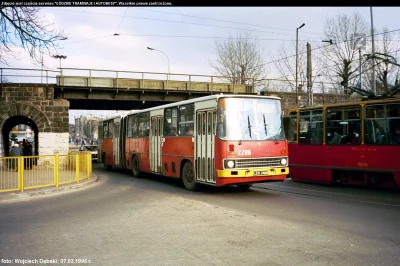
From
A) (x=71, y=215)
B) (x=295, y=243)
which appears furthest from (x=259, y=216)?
(x=71, y=215)

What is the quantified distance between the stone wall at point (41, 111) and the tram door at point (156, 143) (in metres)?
11.5

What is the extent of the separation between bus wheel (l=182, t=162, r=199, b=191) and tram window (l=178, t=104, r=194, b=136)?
3.63 feet

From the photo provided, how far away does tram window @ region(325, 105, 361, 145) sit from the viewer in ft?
45.6

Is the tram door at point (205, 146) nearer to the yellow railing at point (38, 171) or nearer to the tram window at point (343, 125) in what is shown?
the tram window at point (343, 125)

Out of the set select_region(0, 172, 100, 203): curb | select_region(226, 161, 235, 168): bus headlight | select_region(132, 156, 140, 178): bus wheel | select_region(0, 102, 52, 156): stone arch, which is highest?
select_region(0, 102, 52, 156): stone arch

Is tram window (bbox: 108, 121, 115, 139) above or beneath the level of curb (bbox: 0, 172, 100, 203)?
above

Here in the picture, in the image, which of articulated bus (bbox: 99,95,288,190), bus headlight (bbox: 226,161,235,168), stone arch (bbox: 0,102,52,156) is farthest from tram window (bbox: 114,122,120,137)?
bus headlight (bbox: 226,161,235,168)

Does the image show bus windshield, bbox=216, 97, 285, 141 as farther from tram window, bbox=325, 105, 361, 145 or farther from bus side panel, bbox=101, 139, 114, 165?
bus side panel, bbox=101, 139, 114, 165

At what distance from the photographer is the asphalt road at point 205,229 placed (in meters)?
5.75

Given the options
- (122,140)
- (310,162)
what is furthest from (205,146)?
(122,140)

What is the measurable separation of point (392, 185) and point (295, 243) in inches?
329

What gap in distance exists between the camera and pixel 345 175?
14.6 metres

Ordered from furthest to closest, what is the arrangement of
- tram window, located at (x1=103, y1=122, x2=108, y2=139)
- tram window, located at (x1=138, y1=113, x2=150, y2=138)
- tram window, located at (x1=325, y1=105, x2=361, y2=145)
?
tram window, located at (x1=103, y1=122, x2=108, y2=139) < tram window, located at (x1=138, y1=113, x2=150, y2=138) < tram window, located at (x1=325, y1=105, x2=361, y2=145)

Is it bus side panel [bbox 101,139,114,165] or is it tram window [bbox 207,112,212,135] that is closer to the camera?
tram window [bbox 207,112,212,135]
